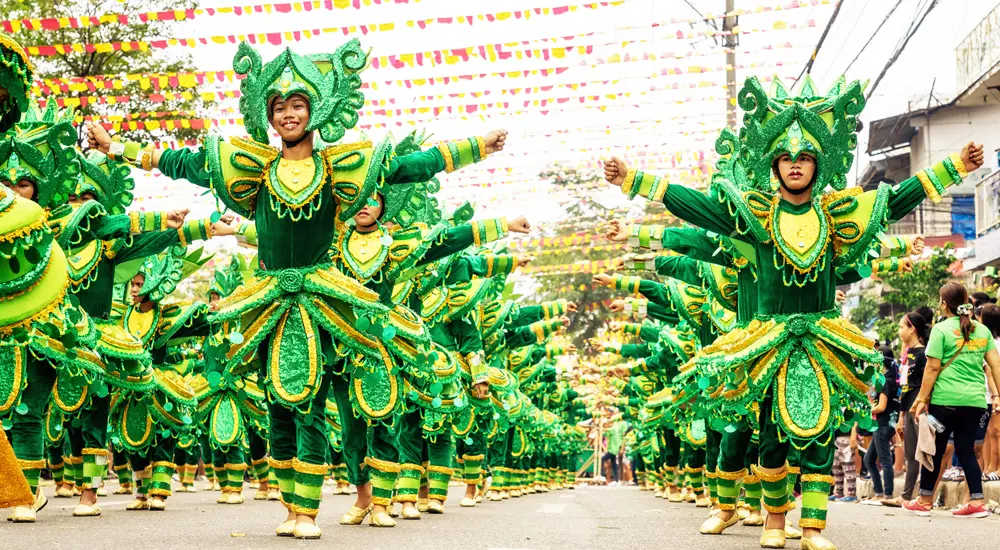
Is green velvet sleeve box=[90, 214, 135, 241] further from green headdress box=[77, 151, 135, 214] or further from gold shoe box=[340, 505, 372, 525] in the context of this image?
gold shoe box=[340, 505, 372, 525]

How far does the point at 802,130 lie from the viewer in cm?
749

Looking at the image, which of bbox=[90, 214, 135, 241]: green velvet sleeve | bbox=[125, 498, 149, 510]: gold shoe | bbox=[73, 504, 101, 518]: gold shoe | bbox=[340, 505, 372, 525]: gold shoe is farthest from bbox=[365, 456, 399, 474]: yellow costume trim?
bbox=[125, 498, 149, 510]: gold shoe

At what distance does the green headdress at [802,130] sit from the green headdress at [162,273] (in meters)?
5.00

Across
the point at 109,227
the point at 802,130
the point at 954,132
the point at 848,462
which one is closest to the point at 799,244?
the point at 802,130

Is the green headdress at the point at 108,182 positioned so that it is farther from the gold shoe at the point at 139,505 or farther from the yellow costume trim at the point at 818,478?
the yellow costume trim at the point at 818,478

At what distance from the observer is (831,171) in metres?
7.51

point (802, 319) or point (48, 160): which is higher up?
point (48, 160)

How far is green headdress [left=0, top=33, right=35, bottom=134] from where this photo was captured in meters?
5.18

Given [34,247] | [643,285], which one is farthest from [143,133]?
[34,247]

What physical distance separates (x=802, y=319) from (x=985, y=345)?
478 centimetres

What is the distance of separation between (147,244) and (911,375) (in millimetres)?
6992

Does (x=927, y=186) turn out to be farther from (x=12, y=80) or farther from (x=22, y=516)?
(x=22, y=516)

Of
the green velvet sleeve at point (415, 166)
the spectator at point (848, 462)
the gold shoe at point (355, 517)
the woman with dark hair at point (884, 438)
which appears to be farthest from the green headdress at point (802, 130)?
the spectator at point (848, 462)

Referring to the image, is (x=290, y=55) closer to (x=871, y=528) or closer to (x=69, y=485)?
(x=871, y=528)
